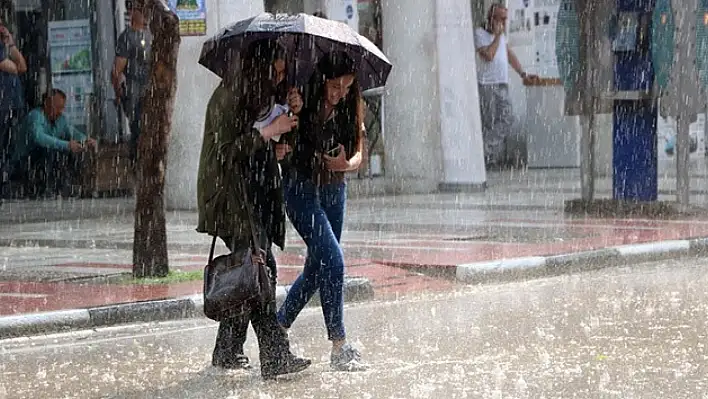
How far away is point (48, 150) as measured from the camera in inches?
725

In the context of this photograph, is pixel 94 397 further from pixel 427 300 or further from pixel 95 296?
pixel 427 300

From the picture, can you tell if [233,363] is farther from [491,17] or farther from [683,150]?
[491,17]

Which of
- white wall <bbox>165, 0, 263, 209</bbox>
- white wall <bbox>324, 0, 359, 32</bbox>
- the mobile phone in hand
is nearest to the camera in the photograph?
the mobile phone in hand

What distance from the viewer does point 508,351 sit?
805cm

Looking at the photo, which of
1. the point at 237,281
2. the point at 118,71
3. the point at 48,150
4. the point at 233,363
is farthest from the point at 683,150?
the point at 237,281

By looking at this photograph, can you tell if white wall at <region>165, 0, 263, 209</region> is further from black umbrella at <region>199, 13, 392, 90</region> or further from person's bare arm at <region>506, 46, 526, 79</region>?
black umbrella at <region>199, 13, 392, 90</region>

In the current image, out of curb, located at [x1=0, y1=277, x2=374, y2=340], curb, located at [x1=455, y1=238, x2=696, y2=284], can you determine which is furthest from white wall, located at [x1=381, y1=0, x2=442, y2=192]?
curb, located at [x1=0, y1=277, x2=374, y2=340]

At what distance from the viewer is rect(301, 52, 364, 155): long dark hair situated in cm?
759

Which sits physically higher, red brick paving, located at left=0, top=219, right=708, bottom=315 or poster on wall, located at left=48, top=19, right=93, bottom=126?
poster on wall, located at left=48, top=19, right=93, bottom=126

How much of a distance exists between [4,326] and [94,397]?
212 cm

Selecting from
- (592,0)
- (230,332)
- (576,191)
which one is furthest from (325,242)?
(576,191)

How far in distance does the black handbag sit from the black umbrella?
77 cm

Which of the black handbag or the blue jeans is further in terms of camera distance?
the blue jeans

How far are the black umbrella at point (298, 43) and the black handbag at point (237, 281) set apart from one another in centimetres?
77
